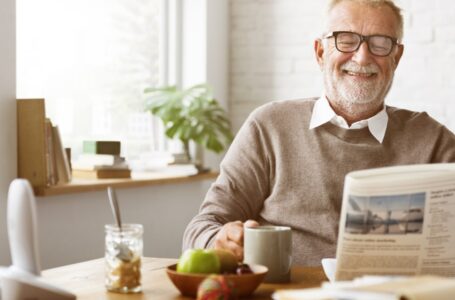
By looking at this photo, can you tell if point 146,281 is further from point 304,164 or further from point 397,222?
point 304,164

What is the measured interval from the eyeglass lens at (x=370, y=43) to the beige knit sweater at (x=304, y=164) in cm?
22

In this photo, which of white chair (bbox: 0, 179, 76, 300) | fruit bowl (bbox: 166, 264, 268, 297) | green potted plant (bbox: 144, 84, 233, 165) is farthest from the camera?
green potted plant (bbox: 144, 84, 233, 165)

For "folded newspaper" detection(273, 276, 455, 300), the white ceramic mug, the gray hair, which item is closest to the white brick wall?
the gray hair

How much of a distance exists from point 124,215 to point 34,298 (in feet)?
7.29

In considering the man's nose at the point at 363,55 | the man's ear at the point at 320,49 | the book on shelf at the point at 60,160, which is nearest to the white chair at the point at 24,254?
the man's nose at the point at 363,55

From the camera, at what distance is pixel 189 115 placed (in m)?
4.01

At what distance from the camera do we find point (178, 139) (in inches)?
Result: 164

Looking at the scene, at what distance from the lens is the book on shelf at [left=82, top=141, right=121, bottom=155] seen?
137 inches

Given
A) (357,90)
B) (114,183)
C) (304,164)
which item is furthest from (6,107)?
(357,90)

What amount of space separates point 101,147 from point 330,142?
134 centimetres

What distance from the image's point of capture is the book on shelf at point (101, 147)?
137 inches

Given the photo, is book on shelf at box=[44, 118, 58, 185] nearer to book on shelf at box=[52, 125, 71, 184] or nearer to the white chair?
book on shelf at box=[52, 125, 71, 184]

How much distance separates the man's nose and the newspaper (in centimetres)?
103

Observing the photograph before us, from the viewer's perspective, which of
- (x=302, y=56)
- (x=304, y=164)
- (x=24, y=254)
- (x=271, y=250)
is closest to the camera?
(x=24, y=254)
